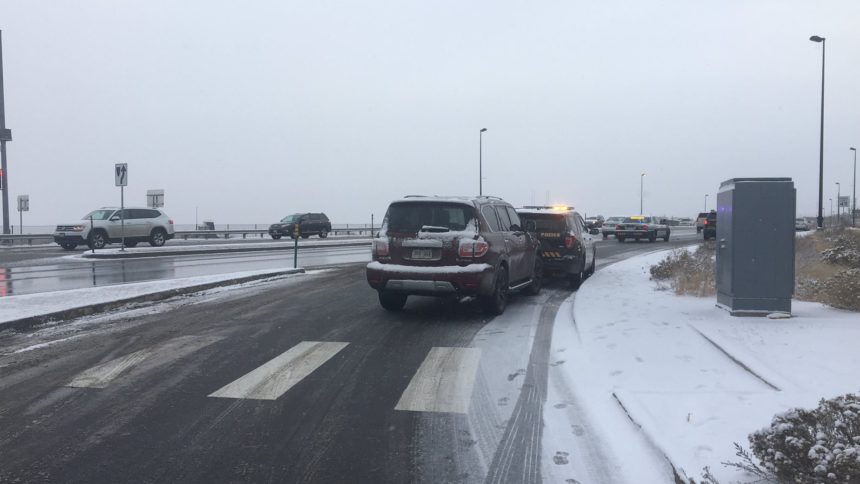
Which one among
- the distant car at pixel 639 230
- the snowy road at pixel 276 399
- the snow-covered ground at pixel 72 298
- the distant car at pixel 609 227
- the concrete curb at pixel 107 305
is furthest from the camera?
the distant car at pixel 609 227

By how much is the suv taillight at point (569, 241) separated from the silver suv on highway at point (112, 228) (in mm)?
21254

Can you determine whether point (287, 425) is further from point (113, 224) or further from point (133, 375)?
point (113, 224)

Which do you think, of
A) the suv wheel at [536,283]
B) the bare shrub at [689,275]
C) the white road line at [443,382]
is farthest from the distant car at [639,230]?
the white road line at [443,382]

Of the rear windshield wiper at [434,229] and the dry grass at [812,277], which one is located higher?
the rear windshield wiper at [434,229]

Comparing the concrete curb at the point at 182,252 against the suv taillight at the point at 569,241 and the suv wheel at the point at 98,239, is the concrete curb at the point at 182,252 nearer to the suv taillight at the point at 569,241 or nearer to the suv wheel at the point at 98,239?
the suv wheel at the point at 98,239

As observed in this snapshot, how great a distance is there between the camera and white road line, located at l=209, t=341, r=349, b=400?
5.79 meters

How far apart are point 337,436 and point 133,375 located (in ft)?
9.31

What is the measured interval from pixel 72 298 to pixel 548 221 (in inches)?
377

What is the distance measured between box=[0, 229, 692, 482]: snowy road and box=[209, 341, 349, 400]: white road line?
2cm

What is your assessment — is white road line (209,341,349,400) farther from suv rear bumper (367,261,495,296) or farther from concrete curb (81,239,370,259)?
concrete curb (81,239,370,259)

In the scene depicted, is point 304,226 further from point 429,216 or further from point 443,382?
point 443,382

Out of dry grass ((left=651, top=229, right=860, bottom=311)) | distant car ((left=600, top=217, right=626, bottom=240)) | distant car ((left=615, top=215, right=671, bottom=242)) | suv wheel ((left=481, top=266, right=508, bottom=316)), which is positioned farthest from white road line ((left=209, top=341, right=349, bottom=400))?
distant car ((left=600, top=217, right=626, bottom=240))

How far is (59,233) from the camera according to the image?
95.8ft

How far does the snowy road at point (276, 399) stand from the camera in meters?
4.15
